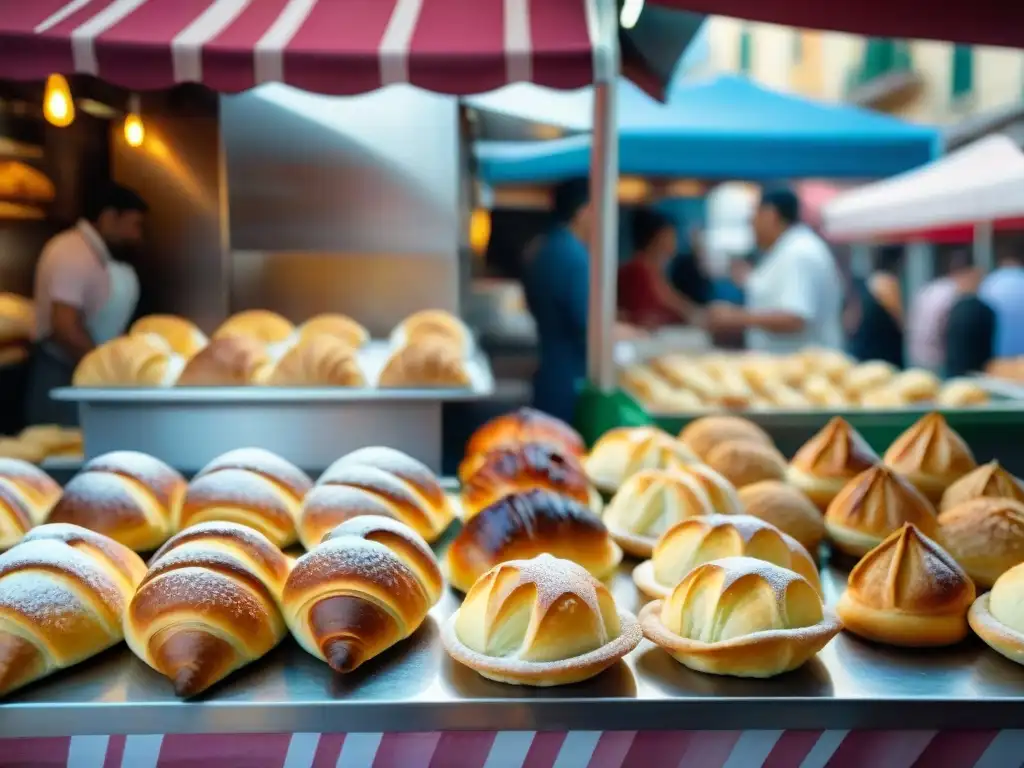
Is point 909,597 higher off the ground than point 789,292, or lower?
higher

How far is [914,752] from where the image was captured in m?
1.31

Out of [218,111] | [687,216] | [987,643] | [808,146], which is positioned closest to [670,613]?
[987,643]

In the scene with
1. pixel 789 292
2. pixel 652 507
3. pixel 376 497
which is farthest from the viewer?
pixel 789 292

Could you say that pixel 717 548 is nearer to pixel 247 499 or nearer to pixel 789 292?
pixel 247 499

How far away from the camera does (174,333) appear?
3.32 m

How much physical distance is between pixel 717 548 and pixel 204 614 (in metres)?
0.82

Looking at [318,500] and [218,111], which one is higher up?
[218,111]

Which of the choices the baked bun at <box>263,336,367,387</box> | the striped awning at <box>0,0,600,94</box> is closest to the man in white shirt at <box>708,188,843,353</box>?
the baked bun at <box>263,336,367,387</box>

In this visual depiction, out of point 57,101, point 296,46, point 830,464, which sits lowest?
point 830,464

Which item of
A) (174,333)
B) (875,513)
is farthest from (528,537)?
(174,333)

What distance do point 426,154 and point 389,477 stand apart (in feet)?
8.82

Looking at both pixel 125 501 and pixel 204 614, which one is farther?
pixel 125 501

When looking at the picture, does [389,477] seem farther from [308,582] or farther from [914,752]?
[914,752]

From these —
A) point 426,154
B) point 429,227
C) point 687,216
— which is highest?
point 426,154
